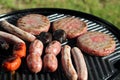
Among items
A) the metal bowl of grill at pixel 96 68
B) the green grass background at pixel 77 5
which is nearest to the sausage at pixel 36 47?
the metal bowl of grill at pixel 96 68

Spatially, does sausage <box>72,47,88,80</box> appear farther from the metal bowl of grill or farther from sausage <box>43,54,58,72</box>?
sausage <box>43,54,58,72</box>

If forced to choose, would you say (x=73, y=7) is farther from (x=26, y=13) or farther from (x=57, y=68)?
(x=57, y=68)

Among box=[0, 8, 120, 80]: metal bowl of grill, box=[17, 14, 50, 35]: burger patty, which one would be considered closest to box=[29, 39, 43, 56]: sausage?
box=[0, 8, 120, 80]: metal bowl of grill

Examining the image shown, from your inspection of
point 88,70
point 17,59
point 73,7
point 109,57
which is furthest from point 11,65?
point 73,7

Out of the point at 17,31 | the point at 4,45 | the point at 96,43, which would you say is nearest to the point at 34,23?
the point at 17,31

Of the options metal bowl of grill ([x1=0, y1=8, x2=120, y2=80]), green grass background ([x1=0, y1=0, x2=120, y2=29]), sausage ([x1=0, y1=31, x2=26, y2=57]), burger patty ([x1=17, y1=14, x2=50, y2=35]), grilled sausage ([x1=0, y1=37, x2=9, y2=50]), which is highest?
burger patty ([x1=17, y1=14, x2=50, y2=35])

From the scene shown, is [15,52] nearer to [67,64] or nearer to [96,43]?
[67,64]
